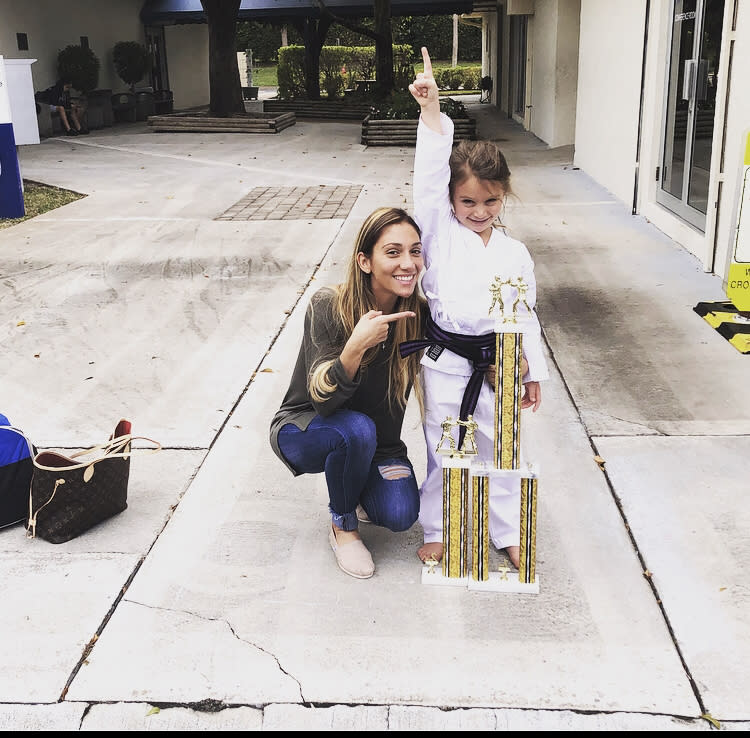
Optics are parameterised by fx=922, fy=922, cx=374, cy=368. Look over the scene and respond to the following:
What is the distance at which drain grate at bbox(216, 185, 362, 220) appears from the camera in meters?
9.94

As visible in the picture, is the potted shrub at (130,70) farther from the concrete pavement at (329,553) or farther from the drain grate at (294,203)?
the concrete pavement at (329,553)

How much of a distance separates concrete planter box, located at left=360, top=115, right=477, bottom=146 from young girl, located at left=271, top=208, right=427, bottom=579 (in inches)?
553

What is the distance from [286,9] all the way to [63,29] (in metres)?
6.23

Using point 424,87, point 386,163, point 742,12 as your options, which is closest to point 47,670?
point 424,87

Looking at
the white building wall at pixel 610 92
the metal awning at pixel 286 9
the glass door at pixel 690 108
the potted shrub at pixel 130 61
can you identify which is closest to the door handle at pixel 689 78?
the glass door at pixel 690 108

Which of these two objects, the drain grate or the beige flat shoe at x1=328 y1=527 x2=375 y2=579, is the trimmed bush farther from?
the beige flat shoe at x1=328 y1=527 x2=375 y2=579

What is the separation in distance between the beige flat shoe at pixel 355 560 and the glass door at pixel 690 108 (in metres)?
5.71

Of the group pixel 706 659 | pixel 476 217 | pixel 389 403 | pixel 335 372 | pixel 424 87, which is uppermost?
pixel 424 87

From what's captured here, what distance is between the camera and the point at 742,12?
6.60 m

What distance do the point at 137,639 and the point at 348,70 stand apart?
37247 mm

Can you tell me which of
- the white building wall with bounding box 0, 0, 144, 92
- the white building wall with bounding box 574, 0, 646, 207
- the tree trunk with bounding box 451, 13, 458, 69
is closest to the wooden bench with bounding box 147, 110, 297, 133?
the white building wall with bounding box 0, 0, 144, 92

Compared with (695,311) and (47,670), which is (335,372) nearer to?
(47,670)

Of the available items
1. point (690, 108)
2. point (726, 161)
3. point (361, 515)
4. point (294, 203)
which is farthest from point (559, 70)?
point (361, 515)

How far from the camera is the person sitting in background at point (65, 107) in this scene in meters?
19.8
